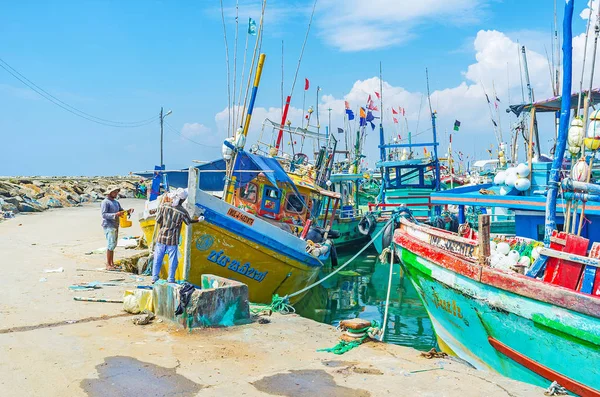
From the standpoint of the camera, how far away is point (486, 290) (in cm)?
587

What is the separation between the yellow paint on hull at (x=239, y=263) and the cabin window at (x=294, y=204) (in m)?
1.87

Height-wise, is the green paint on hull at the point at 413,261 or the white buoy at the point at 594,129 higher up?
the white buoy at the point at 594,129

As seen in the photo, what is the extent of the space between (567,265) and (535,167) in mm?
3368

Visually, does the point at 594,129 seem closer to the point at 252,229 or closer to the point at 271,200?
the point at 252,229

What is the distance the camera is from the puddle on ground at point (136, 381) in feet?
14.1

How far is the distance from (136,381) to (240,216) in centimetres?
461

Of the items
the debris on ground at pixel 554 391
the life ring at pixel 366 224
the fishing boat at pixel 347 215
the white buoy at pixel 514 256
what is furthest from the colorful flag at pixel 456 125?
the debris on ground at pixel 554 391

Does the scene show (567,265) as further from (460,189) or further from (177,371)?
(460,189)

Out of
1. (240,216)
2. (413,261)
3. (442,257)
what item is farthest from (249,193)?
(442,257)

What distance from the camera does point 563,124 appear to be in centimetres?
630

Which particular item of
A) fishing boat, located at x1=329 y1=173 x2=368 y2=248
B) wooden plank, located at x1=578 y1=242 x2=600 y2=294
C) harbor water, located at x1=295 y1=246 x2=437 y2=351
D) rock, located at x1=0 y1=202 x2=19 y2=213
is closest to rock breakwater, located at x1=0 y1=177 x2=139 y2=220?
rock, located at x1=0 y1=202 x2=19 y2=213

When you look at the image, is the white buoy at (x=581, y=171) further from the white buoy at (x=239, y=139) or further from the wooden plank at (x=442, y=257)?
the white buoy at (x=239, y=139)

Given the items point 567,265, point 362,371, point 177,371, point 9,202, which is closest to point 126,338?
point 177,371

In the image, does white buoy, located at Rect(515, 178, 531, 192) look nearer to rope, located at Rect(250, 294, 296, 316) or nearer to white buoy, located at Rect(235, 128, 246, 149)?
rope, located at Rect(250, 294, 296, 316)
